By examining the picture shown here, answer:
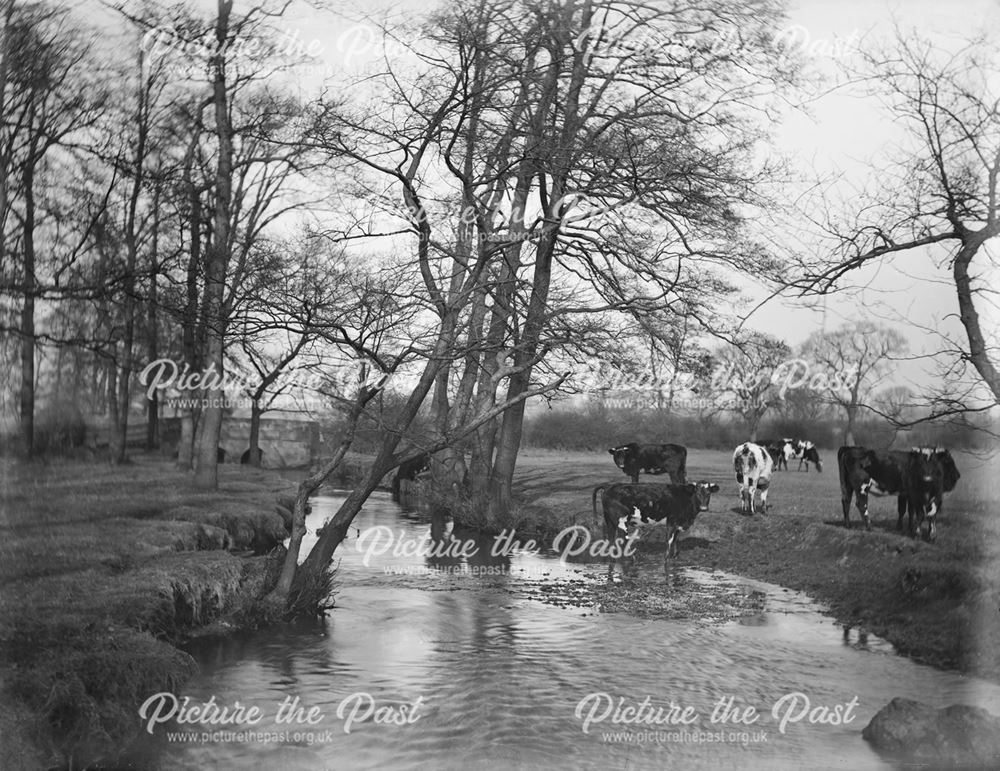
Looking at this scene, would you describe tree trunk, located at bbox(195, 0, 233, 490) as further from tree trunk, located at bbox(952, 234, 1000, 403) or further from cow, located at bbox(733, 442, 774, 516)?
cow, located at bbox(733, 442, 774, 516)

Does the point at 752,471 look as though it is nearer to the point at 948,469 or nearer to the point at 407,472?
the point at 948,469

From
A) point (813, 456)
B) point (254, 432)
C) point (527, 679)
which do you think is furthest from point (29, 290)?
point (254, 432)

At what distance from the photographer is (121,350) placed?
440 inches

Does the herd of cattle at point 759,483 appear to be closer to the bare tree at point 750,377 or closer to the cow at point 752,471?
the cow at point 752,471

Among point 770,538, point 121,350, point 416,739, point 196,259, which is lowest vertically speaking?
point 416,739

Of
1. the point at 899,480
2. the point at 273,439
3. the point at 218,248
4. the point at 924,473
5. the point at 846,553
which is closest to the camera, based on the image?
the point at 924,473

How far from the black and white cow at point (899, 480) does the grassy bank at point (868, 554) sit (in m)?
0.20

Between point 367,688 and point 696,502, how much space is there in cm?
849

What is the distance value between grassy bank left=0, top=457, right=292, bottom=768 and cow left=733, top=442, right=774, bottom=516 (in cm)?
762

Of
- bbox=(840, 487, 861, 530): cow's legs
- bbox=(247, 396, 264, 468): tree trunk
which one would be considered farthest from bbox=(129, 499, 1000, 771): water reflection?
bbox=(247, 396, 264, 468): tree trunk

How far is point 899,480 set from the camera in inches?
490

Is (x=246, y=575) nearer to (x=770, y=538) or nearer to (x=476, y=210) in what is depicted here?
(x=476, y=210)

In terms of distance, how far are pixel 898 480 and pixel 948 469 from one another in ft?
3.17

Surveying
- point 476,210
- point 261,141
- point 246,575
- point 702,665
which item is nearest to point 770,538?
point 702,665
